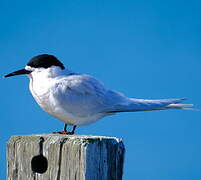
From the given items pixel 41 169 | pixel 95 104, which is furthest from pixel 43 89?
pixel 41 169

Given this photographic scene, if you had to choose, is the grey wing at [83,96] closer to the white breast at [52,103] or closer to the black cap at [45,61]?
the white breast at [52,103]

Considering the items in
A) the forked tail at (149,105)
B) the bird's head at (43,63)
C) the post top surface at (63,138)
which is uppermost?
the bird's head at (43,63)

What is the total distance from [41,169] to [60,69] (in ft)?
5.78

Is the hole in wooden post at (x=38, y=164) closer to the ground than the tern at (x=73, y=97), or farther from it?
closer to the ground

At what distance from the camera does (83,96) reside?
488 centimetres

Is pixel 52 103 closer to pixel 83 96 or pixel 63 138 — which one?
pixel 83 96

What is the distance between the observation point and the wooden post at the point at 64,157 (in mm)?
3344

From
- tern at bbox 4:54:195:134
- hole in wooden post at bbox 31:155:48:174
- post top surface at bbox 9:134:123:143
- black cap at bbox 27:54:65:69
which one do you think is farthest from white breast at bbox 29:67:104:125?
hole in wooden post at bbox 31:155:48:174

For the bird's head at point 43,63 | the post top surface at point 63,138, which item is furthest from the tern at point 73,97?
the post top surface at point 63,138

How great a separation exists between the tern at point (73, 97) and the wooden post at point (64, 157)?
1067mm

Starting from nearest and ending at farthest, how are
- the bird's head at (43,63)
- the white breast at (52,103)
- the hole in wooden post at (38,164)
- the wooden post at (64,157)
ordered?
the wooden post at (64,157) < the hole in wooden post at (38,164) < the white breast at (52,103) < the bird's head at (43,63)

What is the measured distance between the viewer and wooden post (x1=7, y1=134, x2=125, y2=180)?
11.0ft

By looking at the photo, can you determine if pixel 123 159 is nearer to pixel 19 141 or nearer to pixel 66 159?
pixel 66 159

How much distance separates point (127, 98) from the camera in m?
5.14
